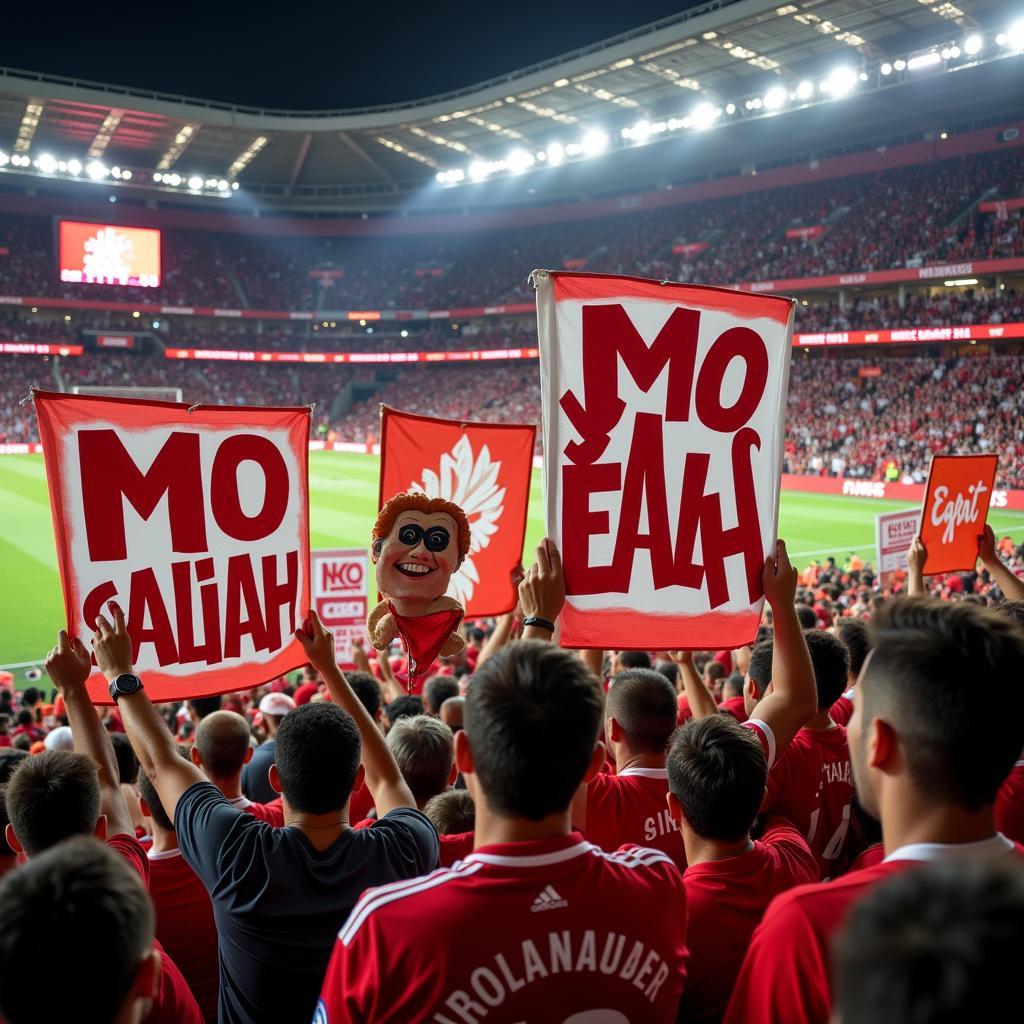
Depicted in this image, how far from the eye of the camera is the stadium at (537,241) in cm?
3388

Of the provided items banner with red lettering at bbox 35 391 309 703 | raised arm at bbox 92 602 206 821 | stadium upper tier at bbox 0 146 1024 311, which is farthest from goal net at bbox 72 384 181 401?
raised arm at bbox 92 602 206 821

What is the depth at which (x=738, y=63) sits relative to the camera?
39.4 m

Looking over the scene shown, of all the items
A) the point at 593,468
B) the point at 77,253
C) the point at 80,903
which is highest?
the point at 77,253

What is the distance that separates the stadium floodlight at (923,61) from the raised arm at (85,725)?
3941 cm

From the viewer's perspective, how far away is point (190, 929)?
10.9ft

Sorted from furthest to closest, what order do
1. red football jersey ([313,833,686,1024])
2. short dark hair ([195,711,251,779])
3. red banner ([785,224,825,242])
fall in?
1. red banner ([785,224,825,242])
2. short dark hair ([195,711,251,779])
3. red football jersey ([313,833,686,1024])

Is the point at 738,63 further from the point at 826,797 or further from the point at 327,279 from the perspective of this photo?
the point at 826,797

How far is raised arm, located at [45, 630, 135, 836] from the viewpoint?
10.7 feet

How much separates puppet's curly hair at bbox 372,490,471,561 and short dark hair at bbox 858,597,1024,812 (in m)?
3.49

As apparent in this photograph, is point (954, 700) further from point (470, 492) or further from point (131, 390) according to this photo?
point (131, 390)

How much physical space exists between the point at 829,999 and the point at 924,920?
0.74 m

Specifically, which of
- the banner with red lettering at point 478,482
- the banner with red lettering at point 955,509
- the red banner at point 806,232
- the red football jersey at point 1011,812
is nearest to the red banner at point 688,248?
the red banner at point 806,232

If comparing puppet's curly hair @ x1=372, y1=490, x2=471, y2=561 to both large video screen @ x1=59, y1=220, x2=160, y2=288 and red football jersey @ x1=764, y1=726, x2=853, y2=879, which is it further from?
large video screen @ x1=59, y1=220, x2=160, y2=288

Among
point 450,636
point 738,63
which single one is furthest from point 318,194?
point 450,636
